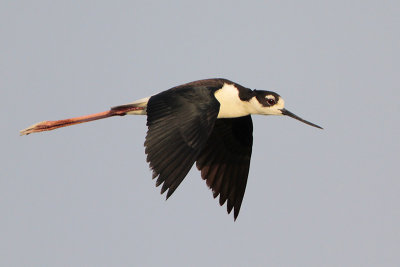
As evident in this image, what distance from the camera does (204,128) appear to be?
330 inches

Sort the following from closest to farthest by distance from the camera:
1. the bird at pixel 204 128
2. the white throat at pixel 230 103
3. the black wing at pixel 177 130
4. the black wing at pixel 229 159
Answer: the black wing at pixel 177 130 → the bird at pixel 204 128 → the white throat at pixel 230 103 → the black wing at pixel 229 159

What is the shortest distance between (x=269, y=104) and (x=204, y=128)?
73.7 inches

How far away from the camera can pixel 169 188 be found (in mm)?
7754

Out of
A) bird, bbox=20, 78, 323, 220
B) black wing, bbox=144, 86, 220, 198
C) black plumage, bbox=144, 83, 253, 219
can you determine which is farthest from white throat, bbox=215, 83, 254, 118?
black wing, bbox=144, 86, 220, 198

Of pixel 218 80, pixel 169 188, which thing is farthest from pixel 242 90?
pixel 169 188

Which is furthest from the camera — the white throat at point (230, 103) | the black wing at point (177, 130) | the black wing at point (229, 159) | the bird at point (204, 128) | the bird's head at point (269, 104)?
the black wing at point (229, 159)

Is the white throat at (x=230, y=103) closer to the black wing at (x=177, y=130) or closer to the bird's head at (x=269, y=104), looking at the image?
the bird's head at (x=269, y=104)

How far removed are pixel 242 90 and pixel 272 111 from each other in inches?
18.9

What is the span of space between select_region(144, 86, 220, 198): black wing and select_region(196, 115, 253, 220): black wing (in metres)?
1.61

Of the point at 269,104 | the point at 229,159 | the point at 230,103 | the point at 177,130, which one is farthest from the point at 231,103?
the point at 177,130

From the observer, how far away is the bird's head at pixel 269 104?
10000 millimetres

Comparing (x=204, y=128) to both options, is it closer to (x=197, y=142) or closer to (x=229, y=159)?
(x=197, y=142)

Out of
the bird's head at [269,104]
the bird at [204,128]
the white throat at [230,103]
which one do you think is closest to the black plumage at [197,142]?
the bird at [204,128]

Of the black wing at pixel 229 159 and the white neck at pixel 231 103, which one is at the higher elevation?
the white neck at pixel 231 103
